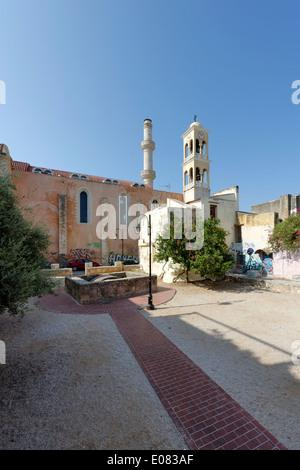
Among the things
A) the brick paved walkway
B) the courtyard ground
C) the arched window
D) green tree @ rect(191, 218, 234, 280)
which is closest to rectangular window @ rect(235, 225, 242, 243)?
green tree @ rect(191, 218, 234, 280)

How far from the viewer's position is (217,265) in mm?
11672

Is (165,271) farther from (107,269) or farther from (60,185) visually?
(60,185)

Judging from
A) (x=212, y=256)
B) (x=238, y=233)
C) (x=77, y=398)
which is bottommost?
(x=77, y=398)

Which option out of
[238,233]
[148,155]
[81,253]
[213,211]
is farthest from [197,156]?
[81,253]

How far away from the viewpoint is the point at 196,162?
78.6 feet

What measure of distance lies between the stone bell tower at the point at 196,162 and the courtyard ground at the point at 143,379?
18.4 meters

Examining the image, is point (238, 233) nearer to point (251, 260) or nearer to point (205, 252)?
point (251, 260)

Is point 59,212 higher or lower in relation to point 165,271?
higher

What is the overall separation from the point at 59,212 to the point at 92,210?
419cm

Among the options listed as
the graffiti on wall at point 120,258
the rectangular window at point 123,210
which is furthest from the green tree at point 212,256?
the rectangular window at point 123,210

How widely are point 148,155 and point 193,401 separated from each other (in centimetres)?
3763

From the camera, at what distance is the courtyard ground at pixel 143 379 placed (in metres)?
2.87

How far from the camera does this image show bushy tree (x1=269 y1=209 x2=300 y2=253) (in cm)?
1404
